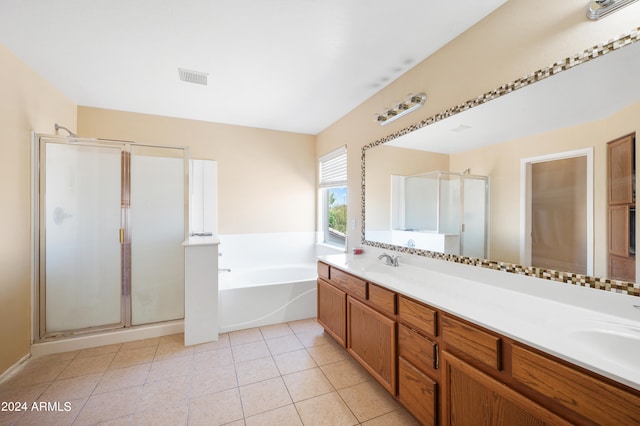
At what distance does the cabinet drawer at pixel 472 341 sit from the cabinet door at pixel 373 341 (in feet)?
1.37

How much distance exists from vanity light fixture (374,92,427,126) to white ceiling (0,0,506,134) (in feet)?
0.42

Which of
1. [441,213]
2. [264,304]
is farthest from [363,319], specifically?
[264,304]

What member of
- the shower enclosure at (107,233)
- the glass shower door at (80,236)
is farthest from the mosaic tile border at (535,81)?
the glass shower door at (80,236)

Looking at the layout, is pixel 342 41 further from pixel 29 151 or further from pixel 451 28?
pixel 29 151

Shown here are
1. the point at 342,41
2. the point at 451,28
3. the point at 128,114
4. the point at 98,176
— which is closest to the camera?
the point at 451,28

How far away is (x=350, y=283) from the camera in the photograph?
7.05ft

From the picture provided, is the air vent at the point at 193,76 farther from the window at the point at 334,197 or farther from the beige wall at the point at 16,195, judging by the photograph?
the window at the point at 334,197

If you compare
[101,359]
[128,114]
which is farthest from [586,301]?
[128,114]

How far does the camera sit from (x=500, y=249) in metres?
1.58

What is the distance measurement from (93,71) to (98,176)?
963mm

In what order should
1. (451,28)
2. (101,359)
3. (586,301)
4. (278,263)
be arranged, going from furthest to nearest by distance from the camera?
1. (278,263)
2. (101,359)
3. (451,28)
4. (586,301)

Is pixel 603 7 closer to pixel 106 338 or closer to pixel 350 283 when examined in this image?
pixel 350 283

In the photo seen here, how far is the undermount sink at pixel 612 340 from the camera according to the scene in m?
0.96

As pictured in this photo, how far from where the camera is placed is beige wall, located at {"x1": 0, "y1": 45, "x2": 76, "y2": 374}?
6.70 feet
